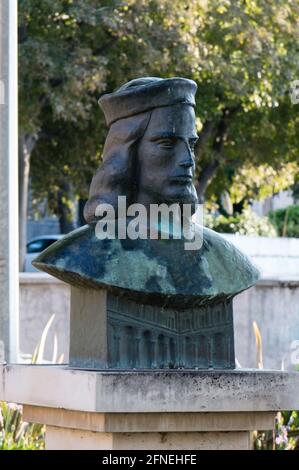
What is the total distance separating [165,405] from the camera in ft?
22.9

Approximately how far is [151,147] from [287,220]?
27.7m

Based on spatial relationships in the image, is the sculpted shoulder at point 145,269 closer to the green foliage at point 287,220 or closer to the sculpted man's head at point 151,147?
the sculpted man's head at point 151,147

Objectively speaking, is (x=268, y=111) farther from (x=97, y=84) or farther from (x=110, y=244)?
(x=110, y=244)

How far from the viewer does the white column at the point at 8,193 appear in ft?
34.7

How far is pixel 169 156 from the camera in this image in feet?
24.6

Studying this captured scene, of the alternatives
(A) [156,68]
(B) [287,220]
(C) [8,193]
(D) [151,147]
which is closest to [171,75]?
(A) [156,68]

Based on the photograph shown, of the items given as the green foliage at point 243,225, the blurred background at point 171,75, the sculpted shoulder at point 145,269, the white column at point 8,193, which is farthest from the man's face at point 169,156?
the green foliage at point 243,225

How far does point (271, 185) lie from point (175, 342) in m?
23.5

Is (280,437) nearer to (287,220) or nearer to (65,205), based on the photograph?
(65,205)

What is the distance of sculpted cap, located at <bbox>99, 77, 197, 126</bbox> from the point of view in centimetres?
747

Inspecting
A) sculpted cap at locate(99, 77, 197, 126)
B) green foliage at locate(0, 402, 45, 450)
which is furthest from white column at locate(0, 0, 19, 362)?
sculpted cap at locate(99, 77, 197, 126)

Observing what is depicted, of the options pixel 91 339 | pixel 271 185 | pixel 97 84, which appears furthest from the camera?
pixel 271 185
